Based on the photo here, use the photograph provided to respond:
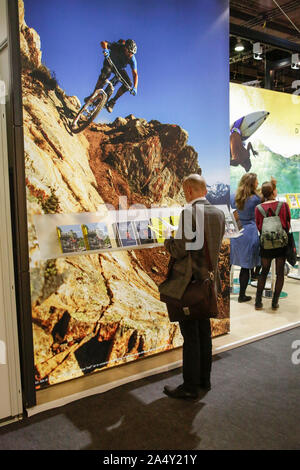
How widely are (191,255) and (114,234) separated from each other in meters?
0.79

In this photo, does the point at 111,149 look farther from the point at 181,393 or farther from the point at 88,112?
the point at 181,393

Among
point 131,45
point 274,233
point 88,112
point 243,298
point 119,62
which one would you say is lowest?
point 243,298

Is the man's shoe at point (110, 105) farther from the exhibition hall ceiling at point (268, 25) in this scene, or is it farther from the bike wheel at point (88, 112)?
the exhibition hall ceiling at point (268, 25)

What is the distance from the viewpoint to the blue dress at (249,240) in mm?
5062

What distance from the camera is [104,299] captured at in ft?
10.5

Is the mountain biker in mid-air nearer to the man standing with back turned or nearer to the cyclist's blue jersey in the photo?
the cyclist's blue jersey

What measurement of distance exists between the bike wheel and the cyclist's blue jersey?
276 millimetres

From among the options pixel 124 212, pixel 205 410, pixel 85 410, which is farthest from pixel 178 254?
pixel 85 410

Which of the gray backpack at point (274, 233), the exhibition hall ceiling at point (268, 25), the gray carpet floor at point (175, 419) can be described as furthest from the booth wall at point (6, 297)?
the exhibition hall ceiling at point (268, 25)

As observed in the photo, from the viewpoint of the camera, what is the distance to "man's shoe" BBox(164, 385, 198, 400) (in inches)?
110

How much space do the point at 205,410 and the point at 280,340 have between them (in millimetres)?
1589

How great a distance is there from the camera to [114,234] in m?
3.21

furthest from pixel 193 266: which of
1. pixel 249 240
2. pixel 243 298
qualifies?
pixel 243 298
